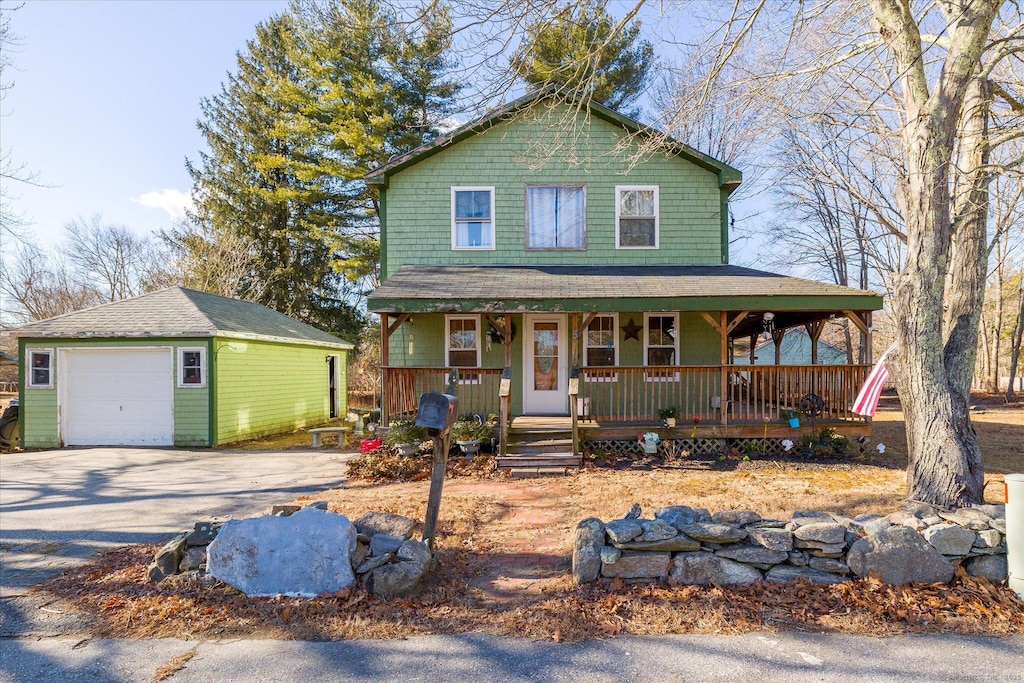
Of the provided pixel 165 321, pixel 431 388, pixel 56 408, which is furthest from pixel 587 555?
pixel 56 408

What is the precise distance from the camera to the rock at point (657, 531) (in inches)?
166

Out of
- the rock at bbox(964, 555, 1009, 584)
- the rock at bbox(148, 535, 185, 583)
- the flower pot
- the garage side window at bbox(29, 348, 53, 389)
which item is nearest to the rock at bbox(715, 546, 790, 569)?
the rock at bbox(964, 555, 1009, 584)

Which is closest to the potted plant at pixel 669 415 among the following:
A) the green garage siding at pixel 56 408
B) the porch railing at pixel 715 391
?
the porch railing at pixel 715 391

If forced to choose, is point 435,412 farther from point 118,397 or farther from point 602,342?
point 118,397

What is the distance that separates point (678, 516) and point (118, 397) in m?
12.6

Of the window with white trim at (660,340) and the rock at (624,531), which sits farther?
the window with white trim at (660,340)

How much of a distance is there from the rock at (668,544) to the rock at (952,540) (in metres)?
1.83

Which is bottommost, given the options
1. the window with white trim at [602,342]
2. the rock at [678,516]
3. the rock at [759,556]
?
the rock at [759,556]

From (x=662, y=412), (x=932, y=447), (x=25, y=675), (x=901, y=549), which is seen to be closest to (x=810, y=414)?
(x=662, y=412)

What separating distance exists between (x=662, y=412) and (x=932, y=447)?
444 centimetres

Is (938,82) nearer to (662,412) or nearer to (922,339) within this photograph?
(922,339)

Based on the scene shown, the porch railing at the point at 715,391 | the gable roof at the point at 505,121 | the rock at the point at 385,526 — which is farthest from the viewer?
the gable roof at the point at 505,121

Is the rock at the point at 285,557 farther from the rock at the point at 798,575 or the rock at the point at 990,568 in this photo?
the rock at the point at 990,568

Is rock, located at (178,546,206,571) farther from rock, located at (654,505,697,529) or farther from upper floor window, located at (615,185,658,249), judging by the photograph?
upper floor window, located at (615,185,658,249)
